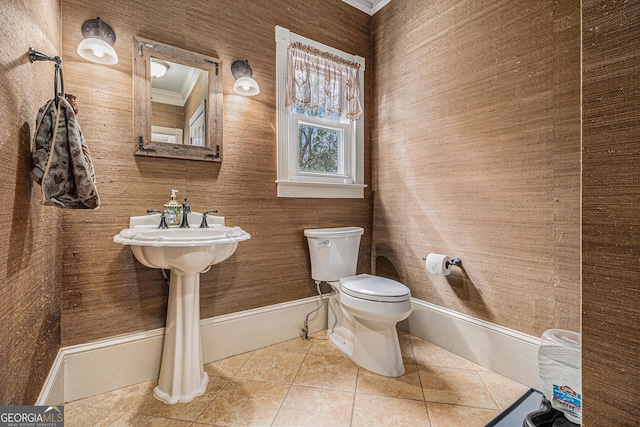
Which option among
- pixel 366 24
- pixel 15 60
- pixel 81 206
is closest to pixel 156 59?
pixel 15 60

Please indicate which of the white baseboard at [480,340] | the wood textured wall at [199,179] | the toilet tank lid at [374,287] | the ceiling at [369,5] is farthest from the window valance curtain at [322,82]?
the white baseboard at [480,340]

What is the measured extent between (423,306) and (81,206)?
82.2 inches

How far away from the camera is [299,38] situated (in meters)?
2.18

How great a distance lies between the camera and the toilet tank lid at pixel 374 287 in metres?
1.67

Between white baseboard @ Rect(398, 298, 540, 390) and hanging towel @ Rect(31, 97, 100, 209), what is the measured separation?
210 centimetres

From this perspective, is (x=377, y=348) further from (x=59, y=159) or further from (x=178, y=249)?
(x=59, y=159)

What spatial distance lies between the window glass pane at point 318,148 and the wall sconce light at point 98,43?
1.19 metres

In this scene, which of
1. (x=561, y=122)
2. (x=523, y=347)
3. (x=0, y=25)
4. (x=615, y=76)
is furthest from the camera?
(x=523, y=347)

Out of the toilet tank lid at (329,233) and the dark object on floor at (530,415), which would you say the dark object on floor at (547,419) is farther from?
the toilet tank lid at (329,233)

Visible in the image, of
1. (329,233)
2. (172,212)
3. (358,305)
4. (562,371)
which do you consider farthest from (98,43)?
(562,371)

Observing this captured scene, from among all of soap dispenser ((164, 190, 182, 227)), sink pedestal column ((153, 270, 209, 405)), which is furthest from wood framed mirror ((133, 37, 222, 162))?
sink pedestal column ((153, 270, 209, 405))

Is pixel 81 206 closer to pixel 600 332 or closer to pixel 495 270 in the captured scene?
pixel 600 332

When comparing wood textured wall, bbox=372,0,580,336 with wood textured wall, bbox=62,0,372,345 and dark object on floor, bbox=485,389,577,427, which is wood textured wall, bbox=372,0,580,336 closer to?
dark object on floor, bbox=485,389,577,427

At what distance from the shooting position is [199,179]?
5.95 feet
